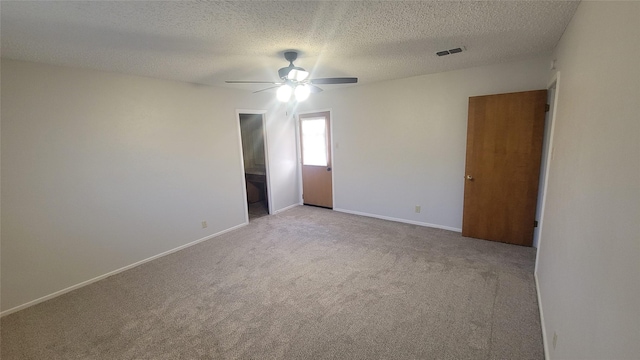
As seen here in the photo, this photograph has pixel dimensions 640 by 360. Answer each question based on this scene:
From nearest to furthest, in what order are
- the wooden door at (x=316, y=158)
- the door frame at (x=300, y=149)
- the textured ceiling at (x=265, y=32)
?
the textured ceiling at (x=265, y=32) → the door frame at (x=300, y=149) → the wooden door at (x=316, y=158)

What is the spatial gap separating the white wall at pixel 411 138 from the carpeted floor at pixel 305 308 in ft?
2.95

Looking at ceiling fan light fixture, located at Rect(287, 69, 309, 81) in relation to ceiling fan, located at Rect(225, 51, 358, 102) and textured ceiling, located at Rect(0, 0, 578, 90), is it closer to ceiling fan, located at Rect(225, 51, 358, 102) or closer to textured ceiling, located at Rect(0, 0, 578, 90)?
ceiling fan, located at Rect(225, 51, 358, 102)

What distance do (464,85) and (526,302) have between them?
107 inches

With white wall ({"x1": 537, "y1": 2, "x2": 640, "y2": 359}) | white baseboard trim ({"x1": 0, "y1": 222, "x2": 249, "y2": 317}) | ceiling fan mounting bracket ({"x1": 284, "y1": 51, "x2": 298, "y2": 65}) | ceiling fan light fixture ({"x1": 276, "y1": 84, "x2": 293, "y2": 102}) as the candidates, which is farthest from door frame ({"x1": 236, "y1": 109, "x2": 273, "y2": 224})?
white wall ({"x1": 537, "y1": 2, "x2": 640, "y2": 359})

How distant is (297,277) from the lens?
2947 mm

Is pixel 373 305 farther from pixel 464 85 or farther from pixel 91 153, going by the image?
pixel 91 153

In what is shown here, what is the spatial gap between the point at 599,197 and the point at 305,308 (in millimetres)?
2130

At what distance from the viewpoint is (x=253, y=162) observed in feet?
21.1

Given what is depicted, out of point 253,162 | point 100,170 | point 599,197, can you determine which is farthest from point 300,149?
point 599,197

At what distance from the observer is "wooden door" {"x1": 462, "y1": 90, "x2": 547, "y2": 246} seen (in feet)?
10.6

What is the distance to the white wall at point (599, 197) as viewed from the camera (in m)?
0.85

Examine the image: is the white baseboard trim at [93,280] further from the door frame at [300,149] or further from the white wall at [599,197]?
the white wall at [599,197]

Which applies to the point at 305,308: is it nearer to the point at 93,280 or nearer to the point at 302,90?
the point at 302,90

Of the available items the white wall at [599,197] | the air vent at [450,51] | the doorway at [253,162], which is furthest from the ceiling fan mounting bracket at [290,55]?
the doorway at [253,162]
